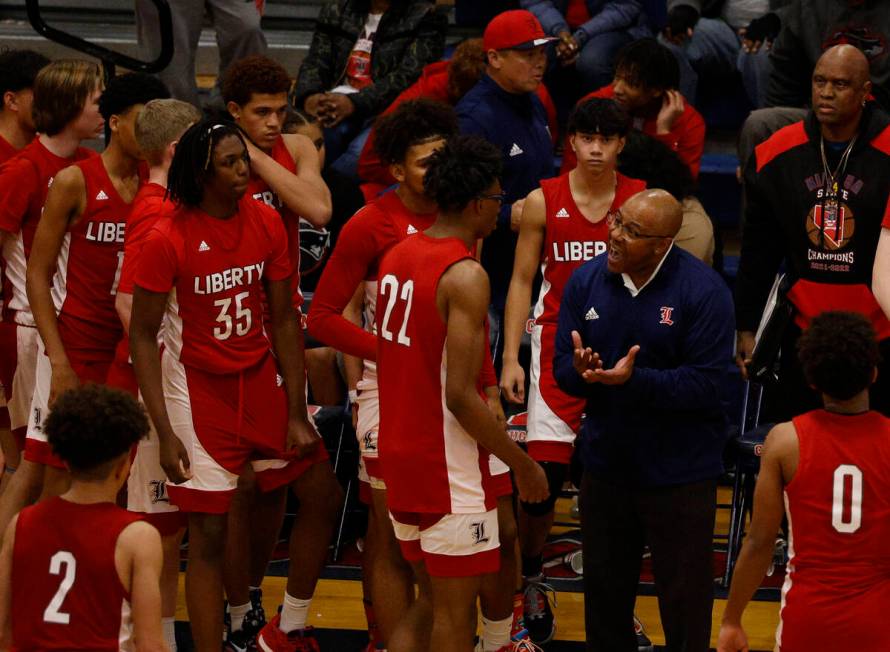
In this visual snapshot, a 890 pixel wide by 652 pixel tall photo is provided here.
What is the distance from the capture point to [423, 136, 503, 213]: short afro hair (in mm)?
4324

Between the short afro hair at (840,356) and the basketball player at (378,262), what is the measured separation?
65.2 inches

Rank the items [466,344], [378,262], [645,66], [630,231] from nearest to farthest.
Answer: [466,344], [630,231], [378,262], [645,66]

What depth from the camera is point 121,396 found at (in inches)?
150

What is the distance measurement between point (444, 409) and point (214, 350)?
98 cm

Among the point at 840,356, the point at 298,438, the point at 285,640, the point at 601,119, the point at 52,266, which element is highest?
the point at 601,119

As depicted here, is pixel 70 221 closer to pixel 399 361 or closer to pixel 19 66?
pixel 19 66

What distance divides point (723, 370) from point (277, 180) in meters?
1.91

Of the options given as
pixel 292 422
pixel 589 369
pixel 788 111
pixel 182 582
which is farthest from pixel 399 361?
pixel 788 111

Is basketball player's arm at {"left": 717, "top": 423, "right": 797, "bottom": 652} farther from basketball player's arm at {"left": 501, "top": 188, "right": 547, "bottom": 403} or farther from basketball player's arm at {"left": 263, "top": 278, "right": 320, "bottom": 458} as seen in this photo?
basketball player's arm at {"left": 263, "top": 278, "right": 320, "bottom": 458}

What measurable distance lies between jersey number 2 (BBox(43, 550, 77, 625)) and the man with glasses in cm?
166

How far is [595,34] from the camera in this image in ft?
27.1

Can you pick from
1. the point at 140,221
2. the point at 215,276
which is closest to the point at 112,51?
the point at 140,221

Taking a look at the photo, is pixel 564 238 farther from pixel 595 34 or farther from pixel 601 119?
pixel 595 34

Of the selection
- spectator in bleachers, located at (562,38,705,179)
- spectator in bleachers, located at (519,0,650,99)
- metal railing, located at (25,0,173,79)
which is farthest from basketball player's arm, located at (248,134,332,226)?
spectator in bleachers, located at (519,0,650,99)
